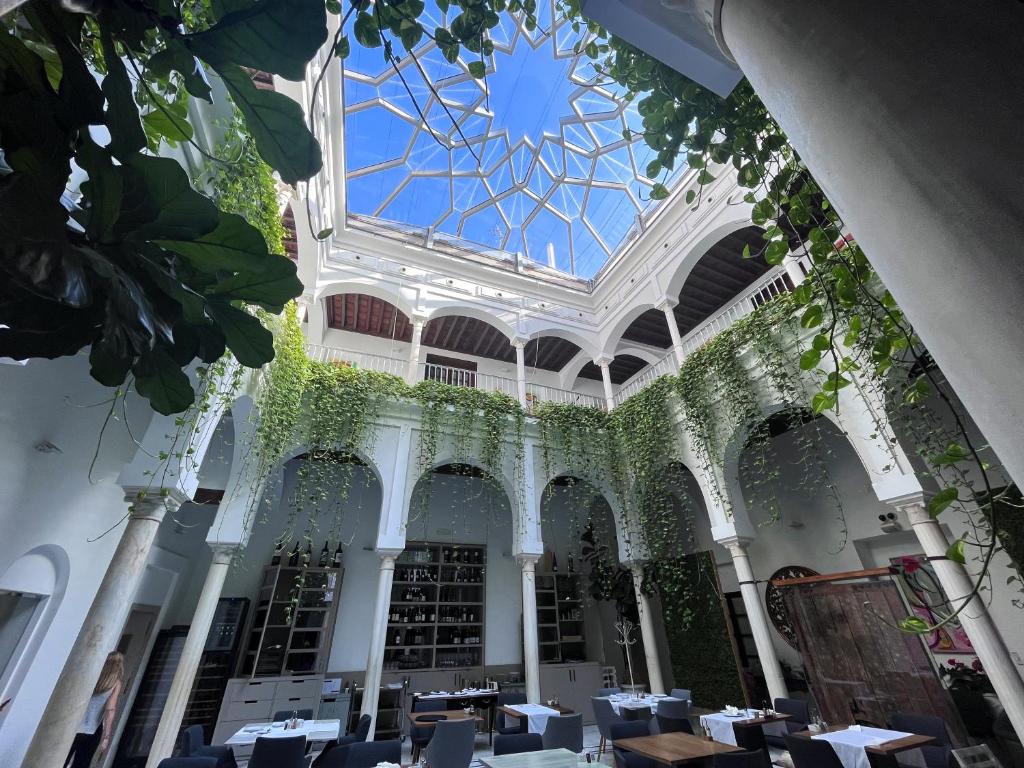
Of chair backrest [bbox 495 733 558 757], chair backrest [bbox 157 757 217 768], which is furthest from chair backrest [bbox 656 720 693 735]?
chair backrest [bbox 157 757 217 768]

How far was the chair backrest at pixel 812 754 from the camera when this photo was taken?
3.69 m

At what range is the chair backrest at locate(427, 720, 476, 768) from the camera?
4215 mm

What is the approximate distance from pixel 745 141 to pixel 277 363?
5294 mm

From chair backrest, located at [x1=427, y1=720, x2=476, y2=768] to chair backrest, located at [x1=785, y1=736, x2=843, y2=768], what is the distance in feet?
8.94

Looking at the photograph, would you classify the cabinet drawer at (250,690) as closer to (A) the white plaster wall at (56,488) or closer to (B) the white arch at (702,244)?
(A) the white plaster wall at (56,488)

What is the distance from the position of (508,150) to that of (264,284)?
890 cm

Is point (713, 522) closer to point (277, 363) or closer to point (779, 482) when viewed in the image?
point (779, 482)

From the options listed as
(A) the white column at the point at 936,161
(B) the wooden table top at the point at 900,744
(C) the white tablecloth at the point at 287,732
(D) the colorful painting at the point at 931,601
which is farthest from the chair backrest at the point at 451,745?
(D) the colorful painting at the point at 931,601

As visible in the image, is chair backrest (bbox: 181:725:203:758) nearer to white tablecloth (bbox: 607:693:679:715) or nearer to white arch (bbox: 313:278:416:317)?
white tablecloth (bbox: 607:693:679:715)

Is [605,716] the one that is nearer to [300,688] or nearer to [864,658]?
[864,658]

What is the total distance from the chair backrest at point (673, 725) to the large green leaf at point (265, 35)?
21.3ft

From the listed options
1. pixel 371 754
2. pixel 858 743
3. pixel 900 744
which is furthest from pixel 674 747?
pixel 371 754

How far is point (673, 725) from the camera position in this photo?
5.13 metres

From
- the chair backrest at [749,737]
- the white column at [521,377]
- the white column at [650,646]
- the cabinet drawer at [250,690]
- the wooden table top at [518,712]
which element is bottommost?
the chair backrest at [749,737]
